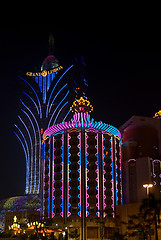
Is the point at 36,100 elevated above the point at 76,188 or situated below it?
above

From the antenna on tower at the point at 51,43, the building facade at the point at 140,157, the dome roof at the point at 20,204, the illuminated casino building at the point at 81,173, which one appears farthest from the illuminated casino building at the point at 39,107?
the illuminated casino building at the point at 81,173

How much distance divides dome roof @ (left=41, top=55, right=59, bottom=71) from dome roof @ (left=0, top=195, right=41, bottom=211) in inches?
2453

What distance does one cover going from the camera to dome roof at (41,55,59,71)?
511 ft

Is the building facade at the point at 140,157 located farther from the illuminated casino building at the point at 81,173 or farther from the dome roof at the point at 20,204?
the dome roof at the point at 20,204

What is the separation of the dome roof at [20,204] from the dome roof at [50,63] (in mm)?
62298

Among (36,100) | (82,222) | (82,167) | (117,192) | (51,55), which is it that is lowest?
(82,222)

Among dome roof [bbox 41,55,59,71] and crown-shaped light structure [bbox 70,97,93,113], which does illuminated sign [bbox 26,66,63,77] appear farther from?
crown-shaped light structure [bbox 70,97,93,113]

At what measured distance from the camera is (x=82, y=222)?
3184 inches

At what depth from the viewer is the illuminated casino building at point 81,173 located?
82250 mm

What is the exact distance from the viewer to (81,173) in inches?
3319

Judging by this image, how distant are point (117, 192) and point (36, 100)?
72.3 meters

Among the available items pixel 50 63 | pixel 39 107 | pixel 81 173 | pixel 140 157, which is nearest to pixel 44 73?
pixel 50 63

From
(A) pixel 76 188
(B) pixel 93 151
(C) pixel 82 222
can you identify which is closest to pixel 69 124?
(B) pixel 93 151

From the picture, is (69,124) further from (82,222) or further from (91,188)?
(82,222)
